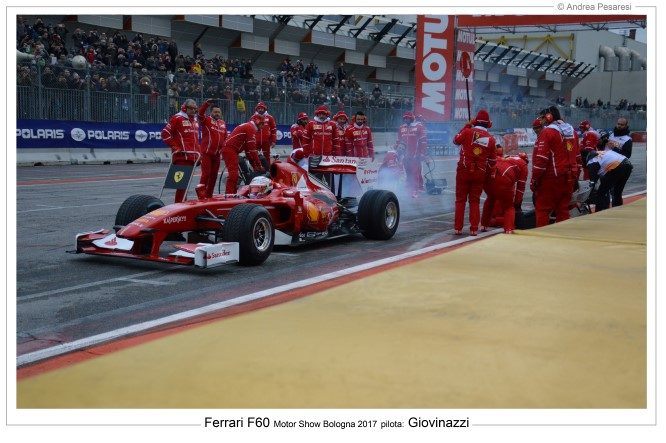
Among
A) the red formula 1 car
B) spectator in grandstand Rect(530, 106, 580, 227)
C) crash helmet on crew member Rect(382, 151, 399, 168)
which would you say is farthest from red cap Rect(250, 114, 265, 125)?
spectator in grandstand Rect(530, 106, 580, 227)

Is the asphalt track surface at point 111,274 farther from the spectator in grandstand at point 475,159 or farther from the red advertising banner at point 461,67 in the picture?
the red advertising banner at point 461,67

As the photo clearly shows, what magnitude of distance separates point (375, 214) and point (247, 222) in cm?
228

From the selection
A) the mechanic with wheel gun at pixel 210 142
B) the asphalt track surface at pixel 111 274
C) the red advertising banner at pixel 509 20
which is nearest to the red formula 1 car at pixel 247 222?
the asphalt track surface at pixel 111 274

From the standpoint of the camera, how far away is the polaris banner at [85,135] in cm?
2040

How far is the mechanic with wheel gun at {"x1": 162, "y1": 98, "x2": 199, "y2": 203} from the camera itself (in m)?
11.5

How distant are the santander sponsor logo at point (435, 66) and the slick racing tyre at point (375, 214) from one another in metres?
13.9

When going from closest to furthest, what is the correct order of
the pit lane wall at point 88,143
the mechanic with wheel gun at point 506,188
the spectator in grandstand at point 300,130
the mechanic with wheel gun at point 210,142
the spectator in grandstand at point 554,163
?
the spectator in grandstand at point 554,163
the mechanic with wheel gun at point 506,188
the mechanic with wheel gun at point 210,142
the spectator in grandstand at point 300,130
the pit lane wall at point 88,143

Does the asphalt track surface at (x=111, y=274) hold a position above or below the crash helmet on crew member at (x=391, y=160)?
below

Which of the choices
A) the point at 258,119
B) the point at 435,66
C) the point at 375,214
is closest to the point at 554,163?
the point at 375,214

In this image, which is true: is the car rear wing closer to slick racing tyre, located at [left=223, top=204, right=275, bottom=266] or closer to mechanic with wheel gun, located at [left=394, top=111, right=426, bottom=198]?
slick racing tyre, located at [left=223, top=204, right=275, bottom=266]

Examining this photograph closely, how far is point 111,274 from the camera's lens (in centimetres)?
730

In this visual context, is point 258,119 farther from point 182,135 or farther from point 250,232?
point 250,232
